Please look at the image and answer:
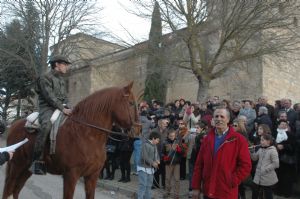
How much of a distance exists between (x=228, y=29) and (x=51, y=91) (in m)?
15.8

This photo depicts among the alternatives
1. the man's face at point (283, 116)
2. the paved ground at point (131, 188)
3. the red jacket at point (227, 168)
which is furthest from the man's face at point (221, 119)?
the paved ground at point (131, 188)

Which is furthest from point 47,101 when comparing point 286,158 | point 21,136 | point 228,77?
point 228,77

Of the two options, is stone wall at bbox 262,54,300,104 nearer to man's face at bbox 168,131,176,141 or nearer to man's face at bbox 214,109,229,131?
man's face at bbox 168,131,176,141

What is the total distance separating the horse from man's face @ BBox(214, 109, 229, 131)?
2.32 m

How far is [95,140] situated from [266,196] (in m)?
3.85

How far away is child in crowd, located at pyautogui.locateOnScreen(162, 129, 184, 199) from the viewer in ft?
34.2

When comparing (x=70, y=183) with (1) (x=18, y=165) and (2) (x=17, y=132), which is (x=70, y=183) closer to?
(1) (x=18, y=165)

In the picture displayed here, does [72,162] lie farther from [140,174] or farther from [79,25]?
[79,25]

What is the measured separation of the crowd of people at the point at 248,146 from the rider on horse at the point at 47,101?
1603mm

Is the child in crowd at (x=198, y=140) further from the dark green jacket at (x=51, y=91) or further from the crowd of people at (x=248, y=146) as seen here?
the dark green jacket at (x=51, y=91)

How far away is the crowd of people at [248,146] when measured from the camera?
8.63 metres

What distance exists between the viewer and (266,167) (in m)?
8.47

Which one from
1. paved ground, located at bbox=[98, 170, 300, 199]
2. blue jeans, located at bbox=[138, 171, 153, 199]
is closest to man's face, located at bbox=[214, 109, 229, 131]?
blue jeans, located at bbox=[138, 171, 153, 199]

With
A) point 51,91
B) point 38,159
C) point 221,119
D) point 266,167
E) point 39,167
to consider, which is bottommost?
point 266,167
